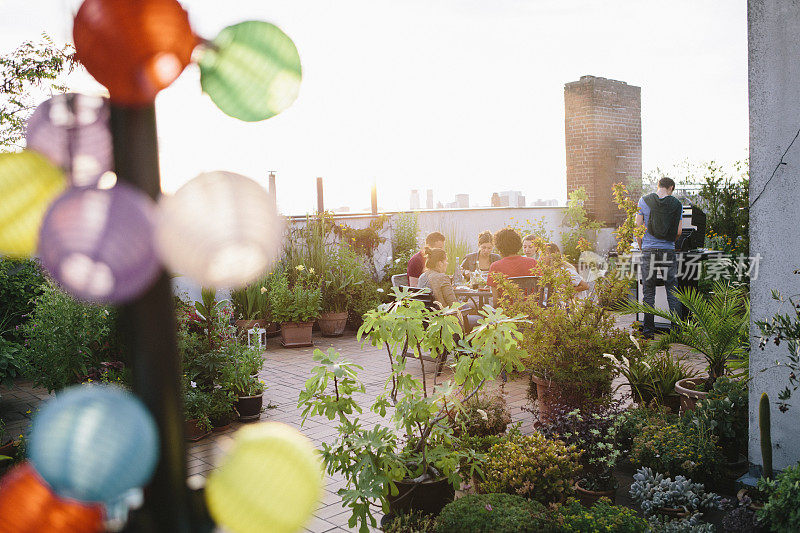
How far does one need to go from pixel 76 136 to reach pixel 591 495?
3.47 meters

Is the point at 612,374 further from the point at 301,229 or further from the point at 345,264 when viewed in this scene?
the point at 301,229

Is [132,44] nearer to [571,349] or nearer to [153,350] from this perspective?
[153,350]

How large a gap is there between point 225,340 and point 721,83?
9559 mm

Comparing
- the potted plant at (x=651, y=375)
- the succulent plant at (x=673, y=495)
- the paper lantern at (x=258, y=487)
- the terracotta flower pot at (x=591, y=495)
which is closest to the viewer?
the paper lantern at (x=258, y=487)

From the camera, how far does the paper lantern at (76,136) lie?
0.48 meters

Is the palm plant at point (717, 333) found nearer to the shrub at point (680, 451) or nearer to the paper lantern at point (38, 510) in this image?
the shrub at point (680, 451)

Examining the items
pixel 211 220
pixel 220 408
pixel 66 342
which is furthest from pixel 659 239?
pixel 211 220

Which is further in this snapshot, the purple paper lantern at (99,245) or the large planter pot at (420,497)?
the large planter pot at (420,497)

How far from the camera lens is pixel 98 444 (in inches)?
18.7

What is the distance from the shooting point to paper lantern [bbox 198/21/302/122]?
501mm

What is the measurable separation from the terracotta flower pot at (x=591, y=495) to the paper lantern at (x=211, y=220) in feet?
11.0

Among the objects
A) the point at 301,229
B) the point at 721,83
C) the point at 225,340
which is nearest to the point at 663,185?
the point at 721,83

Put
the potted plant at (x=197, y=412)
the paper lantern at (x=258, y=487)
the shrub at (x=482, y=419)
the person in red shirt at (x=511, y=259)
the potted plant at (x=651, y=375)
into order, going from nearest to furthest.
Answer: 1. the paper lantern at (x=258, y=487)
2. the shrub at (x=482, y=419)
3. the potted plant at (x=197, y=412)
4. the potted plant at (x=651, y=375)
5. the person in red shirt at (x=511, y=259)

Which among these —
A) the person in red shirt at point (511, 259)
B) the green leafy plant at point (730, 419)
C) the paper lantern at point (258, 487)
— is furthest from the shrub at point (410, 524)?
the person in red shirt at point (511, 259)
